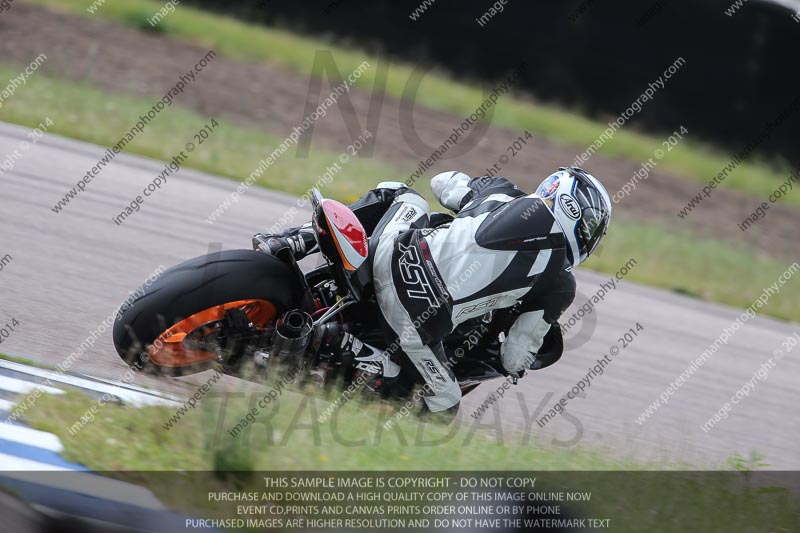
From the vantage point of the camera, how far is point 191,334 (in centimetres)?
412

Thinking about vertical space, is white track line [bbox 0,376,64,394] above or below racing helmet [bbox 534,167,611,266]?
below

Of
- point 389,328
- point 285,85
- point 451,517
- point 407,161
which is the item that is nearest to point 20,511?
point 451,517

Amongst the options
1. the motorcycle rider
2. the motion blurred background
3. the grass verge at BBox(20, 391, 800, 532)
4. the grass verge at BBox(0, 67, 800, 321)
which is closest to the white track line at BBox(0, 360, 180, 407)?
the grass verge at BBox(20, 391, 800, 532)

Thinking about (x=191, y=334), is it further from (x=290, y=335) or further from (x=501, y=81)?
(x=501, y=81)

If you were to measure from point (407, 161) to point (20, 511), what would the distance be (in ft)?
31.3

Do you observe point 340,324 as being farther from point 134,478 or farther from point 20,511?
point 20,511

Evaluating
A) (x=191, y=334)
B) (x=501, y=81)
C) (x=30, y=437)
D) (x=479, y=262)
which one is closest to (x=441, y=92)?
(x=501, y=81)

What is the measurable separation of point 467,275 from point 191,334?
134 cm

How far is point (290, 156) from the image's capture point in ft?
36.2

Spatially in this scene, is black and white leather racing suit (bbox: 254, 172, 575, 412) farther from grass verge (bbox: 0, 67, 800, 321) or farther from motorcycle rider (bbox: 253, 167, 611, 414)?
grass verge (bbox: 0, 67, 800, 321)

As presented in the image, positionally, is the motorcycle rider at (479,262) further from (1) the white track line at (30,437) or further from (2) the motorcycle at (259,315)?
(1) the white track line at (30,437)

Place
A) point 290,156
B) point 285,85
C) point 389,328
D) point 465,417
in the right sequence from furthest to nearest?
point 285,85 → point 290,156 → point 465,417 → point 389,328

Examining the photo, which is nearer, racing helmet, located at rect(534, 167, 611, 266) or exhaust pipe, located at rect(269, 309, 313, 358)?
exhaust pipe, located at rect(269, 309, 313, 358)

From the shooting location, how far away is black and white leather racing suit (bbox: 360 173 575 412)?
429cm
